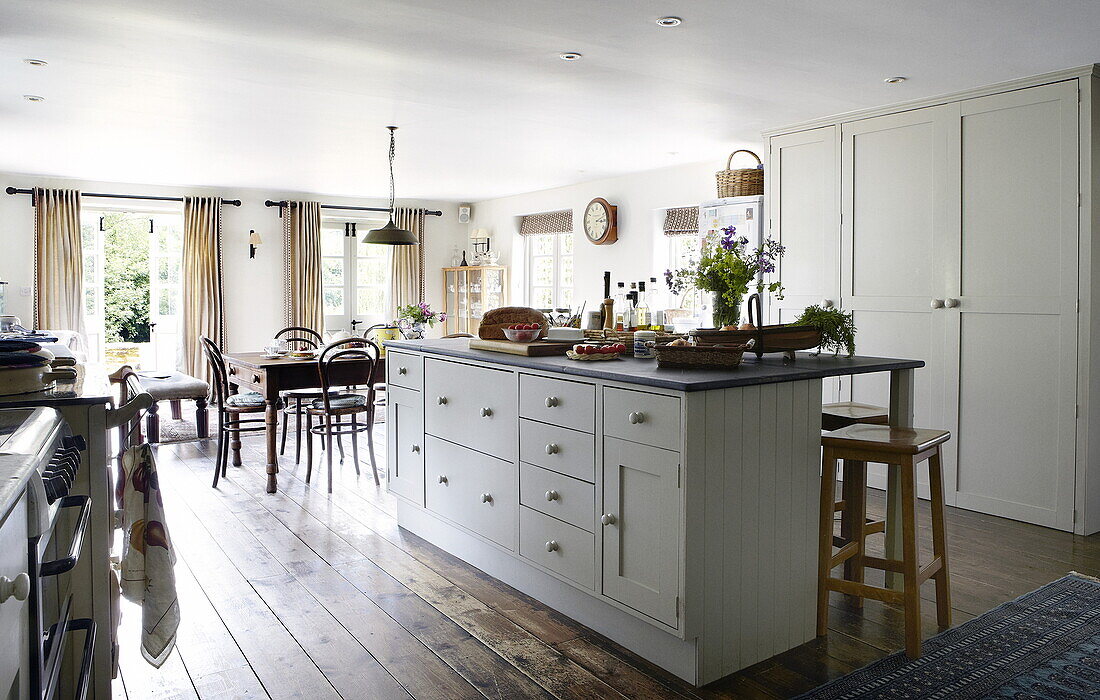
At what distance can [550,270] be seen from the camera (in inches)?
349

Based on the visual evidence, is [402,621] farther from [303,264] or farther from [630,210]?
[303,264]

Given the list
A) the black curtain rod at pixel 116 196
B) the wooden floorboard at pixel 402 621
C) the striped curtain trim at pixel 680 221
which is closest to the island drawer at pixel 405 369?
the wooden floorboard at pixel 402 621

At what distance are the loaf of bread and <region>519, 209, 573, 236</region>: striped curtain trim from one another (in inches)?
200

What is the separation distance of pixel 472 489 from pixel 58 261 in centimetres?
638

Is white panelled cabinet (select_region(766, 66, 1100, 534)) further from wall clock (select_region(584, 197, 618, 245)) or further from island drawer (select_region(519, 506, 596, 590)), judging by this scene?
wall clock (select_region(584, 197, 618, 245))

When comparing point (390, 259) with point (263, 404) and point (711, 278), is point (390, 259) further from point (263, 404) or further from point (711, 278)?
point (711, 278)

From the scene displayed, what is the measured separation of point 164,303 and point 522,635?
7.29 meters

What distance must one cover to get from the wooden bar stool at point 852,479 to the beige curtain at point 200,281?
704 centimetres

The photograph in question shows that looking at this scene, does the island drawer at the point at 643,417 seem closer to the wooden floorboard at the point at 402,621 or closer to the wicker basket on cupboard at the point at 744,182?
the wooden floorboard at the point at 402,621

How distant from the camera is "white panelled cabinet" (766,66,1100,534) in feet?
12.8

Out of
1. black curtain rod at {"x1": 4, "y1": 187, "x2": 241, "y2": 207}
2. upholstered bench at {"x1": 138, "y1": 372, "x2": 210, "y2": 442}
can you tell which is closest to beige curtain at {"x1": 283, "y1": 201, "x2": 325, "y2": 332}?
black curtain rod at {"x1": 4, "y1": 187, "x2": 241, "y2": 207}

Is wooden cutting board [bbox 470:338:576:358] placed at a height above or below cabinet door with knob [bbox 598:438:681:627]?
above

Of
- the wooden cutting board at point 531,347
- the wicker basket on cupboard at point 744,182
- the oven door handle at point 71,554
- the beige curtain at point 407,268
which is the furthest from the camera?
the beige curtain at point 407,268

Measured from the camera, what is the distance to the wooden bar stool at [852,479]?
2875mm
